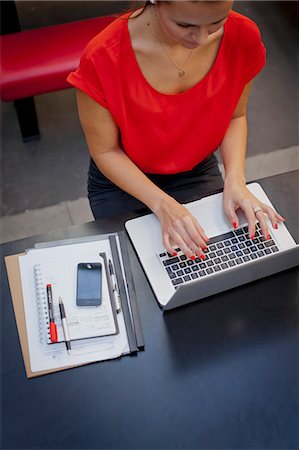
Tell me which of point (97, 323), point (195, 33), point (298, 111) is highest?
point (195, 33)

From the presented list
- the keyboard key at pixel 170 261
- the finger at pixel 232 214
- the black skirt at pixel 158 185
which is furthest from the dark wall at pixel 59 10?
the keyboard key at pixel 170 261

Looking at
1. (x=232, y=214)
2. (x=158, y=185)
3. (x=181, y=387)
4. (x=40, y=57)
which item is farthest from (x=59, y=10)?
(x=181, y=387)

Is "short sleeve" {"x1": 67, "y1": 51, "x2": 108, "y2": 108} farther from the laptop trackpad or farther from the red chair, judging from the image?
the red chair

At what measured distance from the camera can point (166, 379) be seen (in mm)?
1024

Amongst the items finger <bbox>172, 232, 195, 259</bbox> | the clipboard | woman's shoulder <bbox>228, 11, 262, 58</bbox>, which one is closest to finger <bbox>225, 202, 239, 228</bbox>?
finger <bbox>172, 232, 195, 259</bbox>

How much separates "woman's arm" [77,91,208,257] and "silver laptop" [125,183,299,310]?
25 mm

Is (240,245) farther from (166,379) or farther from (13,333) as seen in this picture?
(13,333)

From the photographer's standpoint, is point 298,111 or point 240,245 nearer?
point 240,245

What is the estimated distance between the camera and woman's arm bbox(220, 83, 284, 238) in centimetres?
118

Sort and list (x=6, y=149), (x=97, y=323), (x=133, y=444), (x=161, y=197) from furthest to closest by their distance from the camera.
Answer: (x=6, y=149), (x=161, y=197), (x=97, y=323), (x=133, y=444)

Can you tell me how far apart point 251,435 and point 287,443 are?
6 centimetres

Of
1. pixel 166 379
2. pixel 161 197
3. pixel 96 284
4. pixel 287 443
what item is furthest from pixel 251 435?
pixel 161 197

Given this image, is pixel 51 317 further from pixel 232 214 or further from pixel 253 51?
pixel 253 51

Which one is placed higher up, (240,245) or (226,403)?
(240,245)
